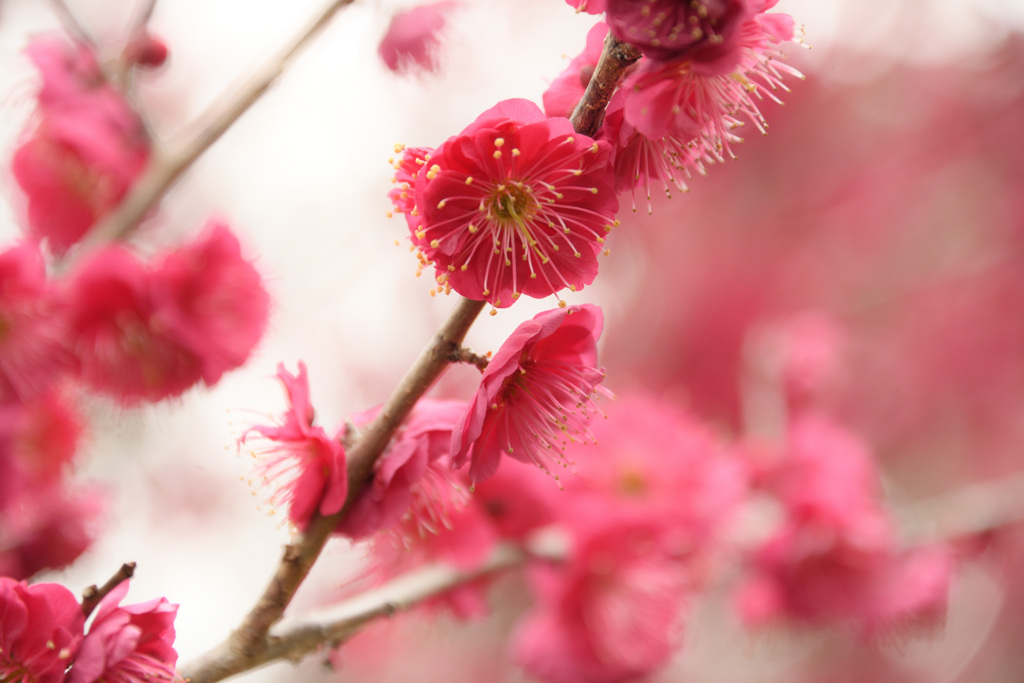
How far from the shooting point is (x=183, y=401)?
853 millimetres

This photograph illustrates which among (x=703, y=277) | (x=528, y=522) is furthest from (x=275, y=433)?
(x=703, y=277)

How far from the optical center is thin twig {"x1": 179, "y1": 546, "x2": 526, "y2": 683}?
1.98 ft

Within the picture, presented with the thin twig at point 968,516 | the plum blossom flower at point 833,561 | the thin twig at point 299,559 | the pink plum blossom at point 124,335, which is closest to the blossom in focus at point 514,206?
the thin twig at point 299,559

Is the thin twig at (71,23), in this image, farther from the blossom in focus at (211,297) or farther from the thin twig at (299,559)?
the thin twig at (299,559)

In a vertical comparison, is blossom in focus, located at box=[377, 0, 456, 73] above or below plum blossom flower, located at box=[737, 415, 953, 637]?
above

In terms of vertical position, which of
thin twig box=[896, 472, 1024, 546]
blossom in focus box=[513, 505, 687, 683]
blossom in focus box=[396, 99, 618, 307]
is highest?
blossom in focus box=[396, 99, 618, 307]

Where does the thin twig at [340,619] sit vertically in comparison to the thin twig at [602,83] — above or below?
below

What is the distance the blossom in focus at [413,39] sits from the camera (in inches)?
30.9

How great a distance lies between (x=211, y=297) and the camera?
2.70 feet

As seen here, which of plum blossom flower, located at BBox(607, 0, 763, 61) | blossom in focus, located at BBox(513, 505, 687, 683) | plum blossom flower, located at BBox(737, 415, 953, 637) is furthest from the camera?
plum blossom flower, located at BBox(737, 415, 953, 637)

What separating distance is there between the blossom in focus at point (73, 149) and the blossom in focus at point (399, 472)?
641mm

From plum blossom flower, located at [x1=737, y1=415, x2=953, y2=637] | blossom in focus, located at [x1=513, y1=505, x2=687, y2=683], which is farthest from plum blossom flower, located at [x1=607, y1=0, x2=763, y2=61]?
plum blossom flower, located at [x1=737, y1=415, x2=953, y2=637]

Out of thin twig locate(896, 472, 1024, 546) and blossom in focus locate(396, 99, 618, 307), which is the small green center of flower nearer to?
blossom in focus locate(396, 99, 618, 307)

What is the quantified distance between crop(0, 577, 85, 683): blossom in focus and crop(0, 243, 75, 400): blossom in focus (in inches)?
14.1
